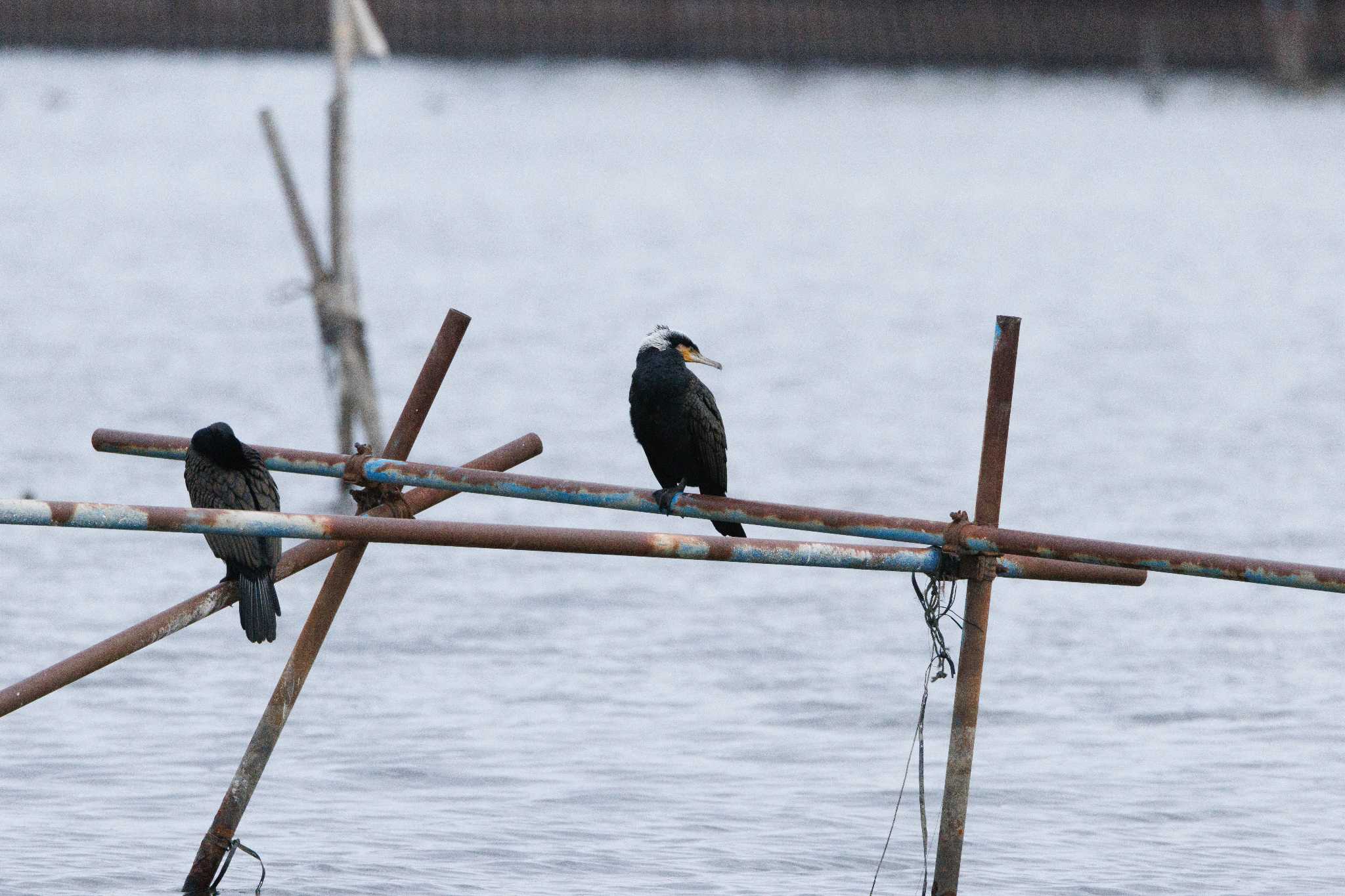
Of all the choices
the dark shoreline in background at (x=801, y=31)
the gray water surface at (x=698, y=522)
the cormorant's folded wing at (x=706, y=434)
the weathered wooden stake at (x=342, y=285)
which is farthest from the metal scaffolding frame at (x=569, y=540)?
the dark shoreline in background at (x=801, y=31)

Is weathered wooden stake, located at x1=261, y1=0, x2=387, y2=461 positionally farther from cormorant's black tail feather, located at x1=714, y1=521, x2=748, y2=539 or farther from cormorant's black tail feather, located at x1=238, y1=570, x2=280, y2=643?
cormorant's black tail feather, located at x1=238, y1=570, x2=280, y2=643

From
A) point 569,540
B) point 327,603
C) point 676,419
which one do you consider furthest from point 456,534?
point 676,419

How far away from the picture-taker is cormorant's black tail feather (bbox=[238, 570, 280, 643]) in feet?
22.0

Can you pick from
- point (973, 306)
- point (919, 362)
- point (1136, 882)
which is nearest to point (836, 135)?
point (973, 306)

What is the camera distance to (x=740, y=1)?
184 ft

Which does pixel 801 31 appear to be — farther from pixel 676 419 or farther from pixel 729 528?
pixel 729 528

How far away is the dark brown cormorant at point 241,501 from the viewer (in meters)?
6.63

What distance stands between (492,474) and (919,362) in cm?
2056

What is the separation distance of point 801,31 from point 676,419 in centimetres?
4953

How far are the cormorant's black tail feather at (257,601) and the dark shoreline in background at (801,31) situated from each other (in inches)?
1903

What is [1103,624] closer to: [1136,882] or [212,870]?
[1136,882]

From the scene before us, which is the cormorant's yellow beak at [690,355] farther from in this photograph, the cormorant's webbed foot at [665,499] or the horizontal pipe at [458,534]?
the horizontal pipe at [458,534]

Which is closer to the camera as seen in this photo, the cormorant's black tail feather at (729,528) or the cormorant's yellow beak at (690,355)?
the cormorant's black tail feather at (729,528)

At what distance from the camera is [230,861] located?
7.52m
